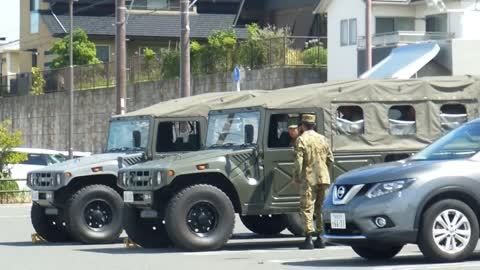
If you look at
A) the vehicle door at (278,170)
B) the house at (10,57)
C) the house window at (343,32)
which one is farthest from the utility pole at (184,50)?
the house at (10,57)

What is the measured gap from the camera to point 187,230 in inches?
725

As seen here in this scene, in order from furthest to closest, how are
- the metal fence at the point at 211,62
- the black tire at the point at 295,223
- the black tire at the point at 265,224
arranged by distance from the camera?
1. the metal fence at the point at 211,62
2. the black tire at the point at 265,224
3. the black tire at the point at 295,223

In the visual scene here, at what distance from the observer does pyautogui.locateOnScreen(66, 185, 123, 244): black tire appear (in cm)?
2105

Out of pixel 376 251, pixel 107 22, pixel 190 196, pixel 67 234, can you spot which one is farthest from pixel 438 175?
pixel 107 22

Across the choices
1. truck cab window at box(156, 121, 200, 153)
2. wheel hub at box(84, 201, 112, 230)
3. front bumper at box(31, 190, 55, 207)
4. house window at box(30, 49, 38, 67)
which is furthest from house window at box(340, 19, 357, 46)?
wheel hub at box(84, 201, 112, 230)

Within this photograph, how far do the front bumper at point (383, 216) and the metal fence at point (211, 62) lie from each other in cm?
3361

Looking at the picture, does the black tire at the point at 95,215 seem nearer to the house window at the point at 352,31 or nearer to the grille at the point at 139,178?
the grille at the point at 139,178

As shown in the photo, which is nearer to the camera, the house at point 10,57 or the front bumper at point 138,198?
the front bumper at point 138,198

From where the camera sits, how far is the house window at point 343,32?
56916mm

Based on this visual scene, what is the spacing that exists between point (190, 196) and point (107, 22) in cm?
5598

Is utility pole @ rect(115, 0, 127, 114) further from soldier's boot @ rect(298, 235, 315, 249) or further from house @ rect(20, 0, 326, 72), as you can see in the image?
house @ rect(20, 0, 326, 72)

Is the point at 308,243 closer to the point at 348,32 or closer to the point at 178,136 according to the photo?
the point at 178,136

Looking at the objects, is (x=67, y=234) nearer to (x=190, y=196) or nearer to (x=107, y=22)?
(x=190, y=196)

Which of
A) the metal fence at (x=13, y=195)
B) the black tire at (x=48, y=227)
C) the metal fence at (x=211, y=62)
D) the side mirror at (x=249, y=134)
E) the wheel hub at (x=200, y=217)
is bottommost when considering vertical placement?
the metal fence at (x=13, y=195)
